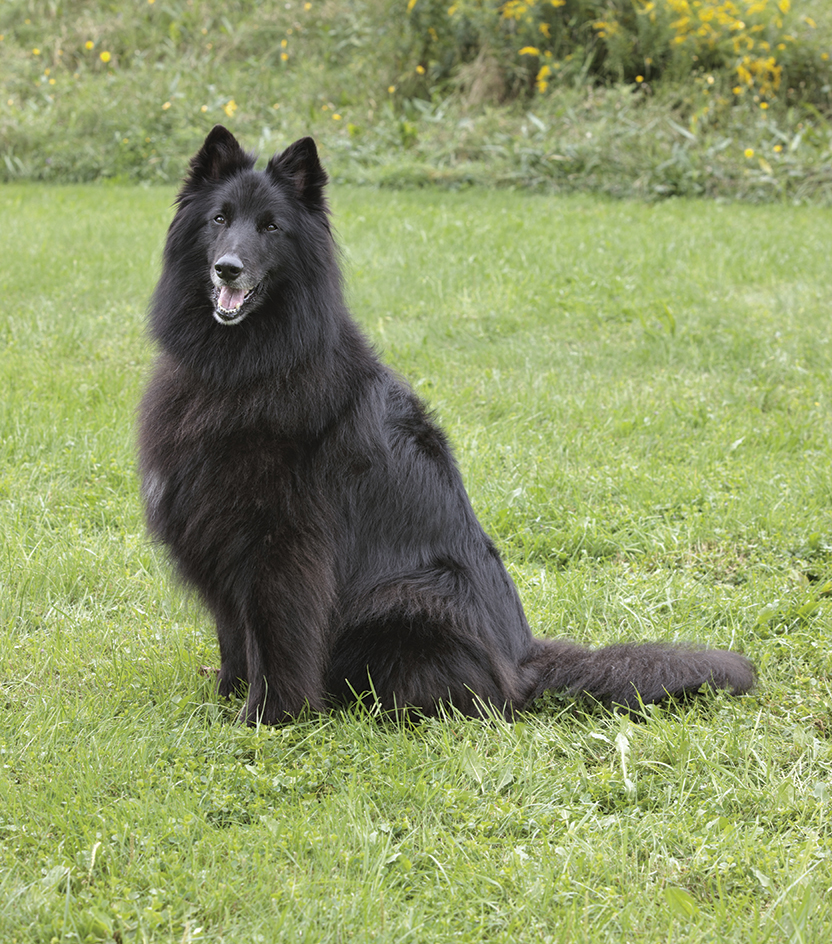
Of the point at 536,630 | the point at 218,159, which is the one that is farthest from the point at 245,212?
the point at 536,630

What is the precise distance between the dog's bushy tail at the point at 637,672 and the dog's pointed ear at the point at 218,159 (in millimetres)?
2094

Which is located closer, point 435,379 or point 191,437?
point 191,437

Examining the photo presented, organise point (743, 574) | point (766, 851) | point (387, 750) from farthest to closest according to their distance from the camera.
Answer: point (743, 574) < point (387, 750) < point (766, 851)

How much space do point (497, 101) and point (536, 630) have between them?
10.8 m

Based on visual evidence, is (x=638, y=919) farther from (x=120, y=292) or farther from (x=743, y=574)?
(x=120, y=292)

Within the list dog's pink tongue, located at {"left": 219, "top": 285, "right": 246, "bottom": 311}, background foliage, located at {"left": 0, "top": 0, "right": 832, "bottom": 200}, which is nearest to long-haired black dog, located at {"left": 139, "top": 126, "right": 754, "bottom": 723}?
dog's pink tongue, located at {"left": 219, "top": 285, "right": 246, "bottom": 311}

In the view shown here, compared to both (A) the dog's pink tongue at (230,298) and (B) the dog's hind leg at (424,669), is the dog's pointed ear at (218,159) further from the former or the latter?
(B) the dog's hind leg at (424,669)

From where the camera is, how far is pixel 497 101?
12891 millimetres

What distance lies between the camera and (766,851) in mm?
2494

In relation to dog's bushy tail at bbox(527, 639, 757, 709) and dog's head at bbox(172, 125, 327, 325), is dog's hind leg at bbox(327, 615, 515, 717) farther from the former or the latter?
dog's head at bbox(172, 125, 327, 325)

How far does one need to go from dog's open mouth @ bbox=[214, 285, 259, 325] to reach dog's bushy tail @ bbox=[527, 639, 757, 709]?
5.35 feet

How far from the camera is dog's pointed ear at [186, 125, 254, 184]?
127 inches

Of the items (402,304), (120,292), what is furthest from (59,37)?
(402,304)

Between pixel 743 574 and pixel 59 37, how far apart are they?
15789mm
